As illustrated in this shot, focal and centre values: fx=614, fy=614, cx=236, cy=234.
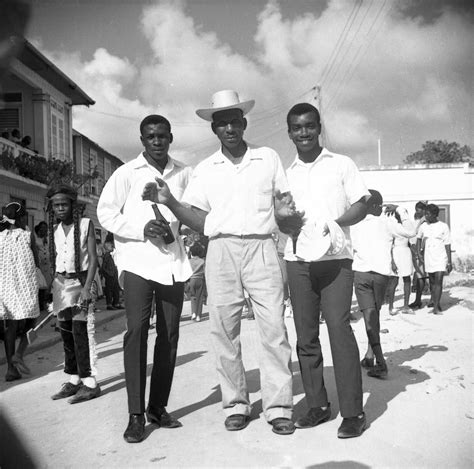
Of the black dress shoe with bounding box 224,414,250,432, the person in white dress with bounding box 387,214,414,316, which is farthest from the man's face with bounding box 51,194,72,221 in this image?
the person in white dress with bounding box 387,214,414,316

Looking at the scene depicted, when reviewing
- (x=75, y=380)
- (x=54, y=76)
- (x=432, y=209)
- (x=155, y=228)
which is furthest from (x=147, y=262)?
(x=54, y=76)

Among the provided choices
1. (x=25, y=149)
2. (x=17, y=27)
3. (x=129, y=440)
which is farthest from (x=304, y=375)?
(x=25, y=149)

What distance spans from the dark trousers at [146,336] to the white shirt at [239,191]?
58 cm

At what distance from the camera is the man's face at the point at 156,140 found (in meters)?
4.52

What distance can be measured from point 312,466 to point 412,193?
80.5ft

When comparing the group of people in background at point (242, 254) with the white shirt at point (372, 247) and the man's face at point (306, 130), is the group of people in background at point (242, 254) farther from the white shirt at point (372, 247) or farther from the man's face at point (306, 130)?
the white shirt at point (372, 247)

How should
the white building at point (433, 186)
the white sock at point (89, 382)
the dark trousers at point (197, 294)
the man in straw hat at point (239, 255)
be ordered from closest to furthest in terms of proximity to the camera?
1. the man in straw hat at point (239, 255)
2. the white sock at point (89, 382)
3. the dark trousers at point (197, 294)
4. the white building at point (433, 186)

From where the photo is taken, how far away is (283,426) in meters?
4.11

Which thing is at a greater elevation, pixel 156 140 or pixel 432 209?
pixel 156 140

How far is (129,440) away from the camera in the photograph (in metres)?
4.08

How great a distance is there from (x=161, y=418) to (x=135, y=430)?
36 centimetres

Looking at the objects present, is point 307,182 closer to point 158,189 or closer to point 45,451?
point 158,189

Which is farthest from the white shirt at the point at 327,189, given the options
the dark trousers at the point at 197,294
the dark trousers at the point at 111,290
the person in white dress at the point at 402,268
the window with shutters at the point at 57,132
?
the window with shutters at the point at 57,132

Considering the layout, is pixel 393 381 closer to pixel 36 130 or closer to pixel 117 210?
pixel 117 210
